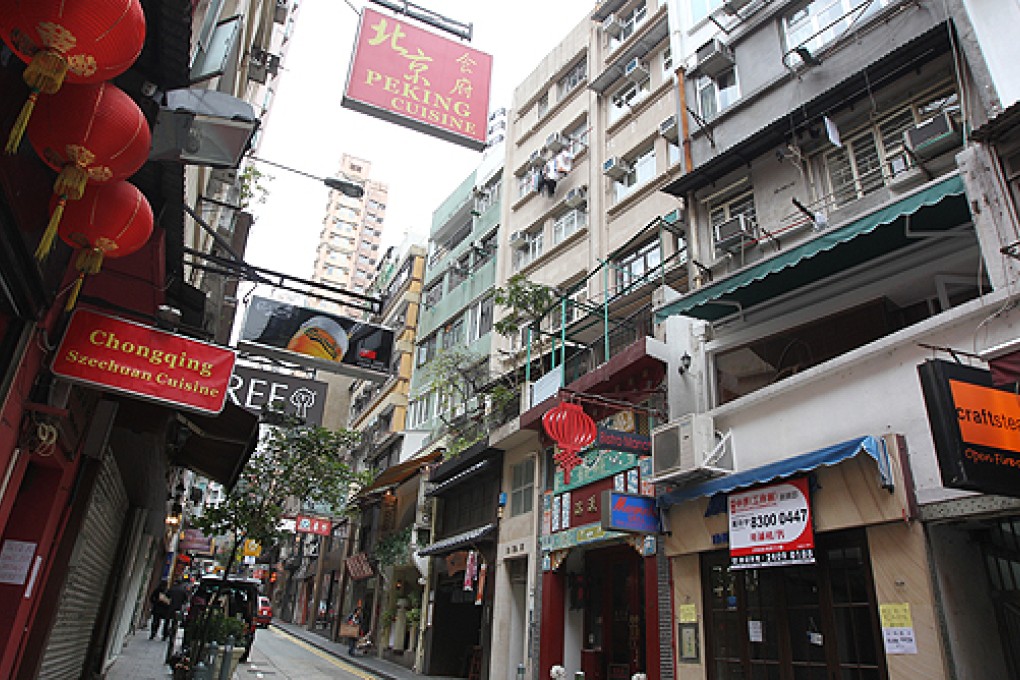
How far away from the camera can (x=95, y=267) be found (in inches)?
175

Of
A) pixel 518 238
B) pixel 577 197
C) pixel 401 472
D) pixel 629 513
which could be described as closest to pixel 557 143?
pixel 577 197

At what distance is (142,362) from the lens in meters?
5.64

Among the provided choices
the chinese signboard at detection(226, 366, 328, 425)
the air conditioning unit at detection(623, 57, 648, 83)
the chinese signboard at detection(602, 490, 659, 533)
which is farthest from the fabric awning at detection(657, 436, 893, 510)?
the air conditioning unit at detection(623, 57, 648, 83)

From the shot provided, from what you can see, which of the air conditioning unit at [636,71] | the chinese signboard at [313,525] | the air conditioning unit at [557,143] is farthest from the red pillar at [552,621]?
the chinese signboard at [313,525]

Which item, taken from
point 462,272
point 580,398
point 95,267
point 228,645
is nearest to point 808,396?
point 580,398

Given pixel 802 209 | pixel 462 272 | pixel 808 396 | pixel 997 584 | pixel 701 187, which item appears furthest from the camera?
pixel 462 272

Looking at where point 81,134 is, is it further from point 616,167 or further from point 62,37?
point 616,167

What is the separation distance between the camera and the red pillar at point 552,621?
49.0 ft

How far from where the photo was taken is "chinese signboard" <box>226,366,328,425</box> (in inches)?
631

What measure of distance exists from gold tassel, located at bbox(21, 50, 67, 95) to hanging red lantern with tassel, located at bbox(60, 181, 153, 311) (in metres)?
1.17

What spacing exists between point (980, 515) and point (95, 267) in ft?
29.5

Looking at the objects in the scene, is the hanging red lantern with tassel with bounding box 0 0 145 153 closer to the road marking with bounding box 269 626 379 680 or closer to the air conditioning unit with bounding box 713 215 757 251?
the air conditioning unit with bounding box 713 215 757 251

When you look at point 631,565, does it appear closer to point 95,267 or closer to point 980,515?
point 980,515

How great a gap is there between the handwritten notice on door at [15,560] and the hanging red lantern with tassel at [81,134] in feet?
12.3
